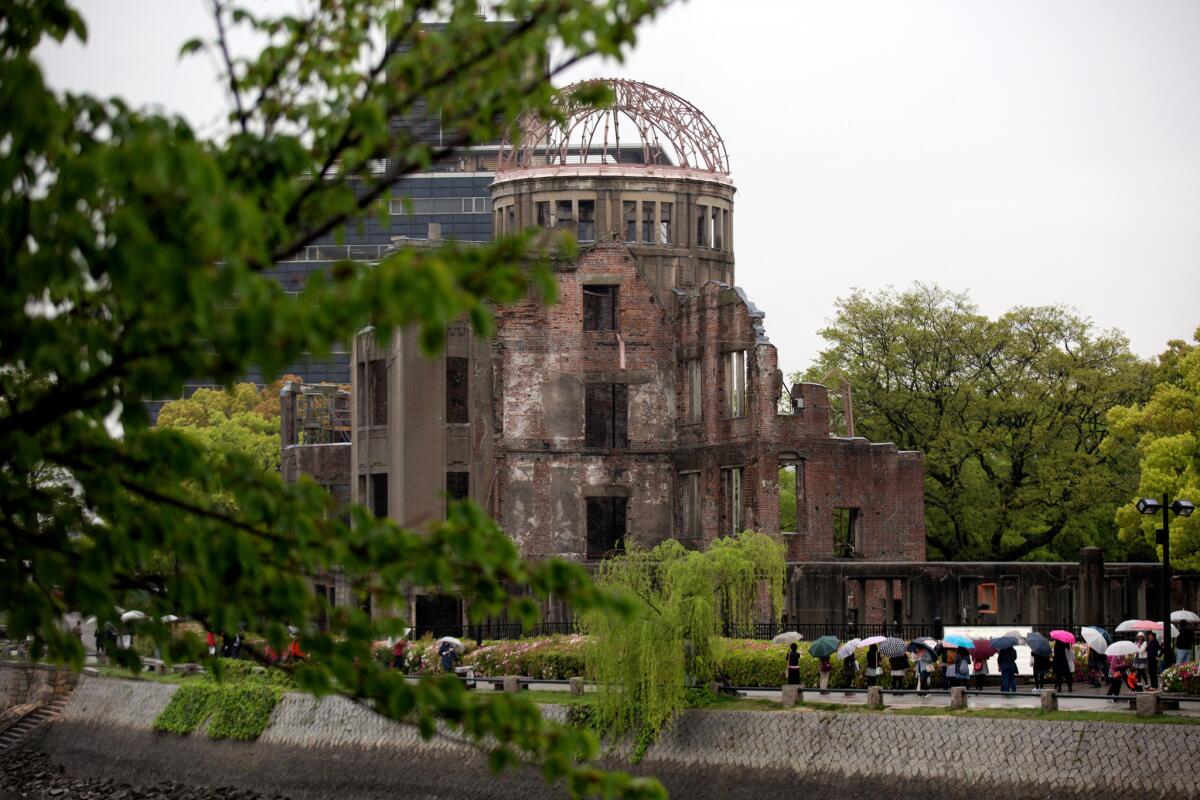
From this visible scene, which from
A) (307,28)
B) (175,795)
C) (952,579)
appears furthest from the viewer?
(952,579)

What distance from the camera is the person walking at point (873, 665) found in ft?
133

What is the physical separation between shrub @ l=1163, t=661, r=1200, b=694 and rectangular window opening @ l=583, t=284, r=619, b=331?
27.2 m

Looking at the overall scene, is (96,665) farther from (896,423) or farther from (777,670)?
(896,423)

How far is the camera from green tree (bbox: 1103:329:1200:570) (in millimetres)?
53513

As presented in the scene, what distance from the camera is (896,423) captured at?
7344cm

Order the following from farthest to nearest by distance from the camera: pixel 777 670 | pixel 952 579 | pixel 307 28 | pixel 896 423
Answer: pixel 896 423 → pixel 952 579 → pixel 777 670 → pixel 307 28

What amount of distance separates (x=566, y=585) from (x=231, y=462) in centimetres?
181

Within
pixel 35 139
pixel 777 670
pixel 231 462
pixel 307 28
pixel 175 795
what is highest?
pixel 307 28

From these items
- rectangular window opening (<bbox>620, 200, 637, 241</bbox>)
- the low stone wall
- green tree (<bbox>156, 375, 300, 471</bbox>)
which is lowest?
the low stone wall

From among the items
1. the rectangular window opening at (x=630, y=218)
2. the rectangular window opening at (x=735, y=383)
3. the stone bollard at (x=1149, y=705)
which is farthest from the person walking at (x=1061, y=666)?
the rectangular window opening at (x=630, y=218)

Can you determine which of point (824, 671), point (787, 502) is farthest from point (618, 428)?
point (824, 671)

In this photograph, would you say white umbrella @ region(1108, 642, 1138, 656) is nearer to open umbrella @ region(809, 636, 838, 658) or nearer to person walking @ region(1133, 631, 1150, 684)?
person walking @ region(1133, 631, 1150, 684)

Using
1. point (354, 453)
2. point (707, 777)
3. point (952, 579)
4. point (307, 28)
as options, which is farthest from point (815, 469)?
point (307, 28)

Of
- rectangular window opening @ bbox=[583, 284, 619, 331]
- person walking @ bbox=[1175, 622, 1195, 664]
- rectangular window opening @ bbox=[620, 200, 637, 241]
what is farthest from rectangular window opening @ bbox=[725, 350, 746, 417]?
person walking @ bbox=[1175, 622, 1195, 664]
